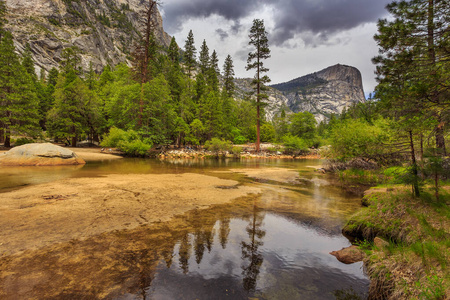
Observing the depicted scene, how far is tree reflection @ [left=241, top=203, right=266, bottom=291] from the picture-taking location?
3.23 meters

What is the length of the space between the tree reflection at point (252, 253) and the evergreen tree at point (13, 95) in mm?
27656

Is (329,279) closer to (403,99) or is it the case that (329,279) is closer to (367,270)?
(367,270)

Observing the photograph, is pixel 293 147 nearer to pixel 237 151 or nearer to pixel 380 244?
pixel 237 151

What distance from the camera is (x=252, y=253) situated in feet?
13.4

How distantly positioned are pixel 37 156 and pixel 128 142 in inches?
426

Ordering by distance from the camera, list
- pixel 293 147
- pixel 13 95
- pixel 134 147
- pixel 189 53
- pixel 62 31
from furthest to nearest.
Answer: pixel 62 31 → pixel 189 53 → pixel 293 147 → pixel 134 147 → pixel 13 95

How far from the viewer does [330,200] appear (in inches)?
333

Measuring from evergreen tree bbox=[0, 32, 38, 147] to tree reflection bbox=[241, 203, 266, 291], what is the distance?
27656 millimetres

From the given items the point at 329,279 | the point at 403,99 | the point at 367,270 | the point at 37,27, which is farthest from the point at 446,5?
the point at 37,27

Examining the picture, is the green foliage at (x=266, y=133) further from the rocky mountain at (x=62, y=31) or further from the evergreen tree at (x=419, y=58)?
the rocky mountain at (x=62, y=31)

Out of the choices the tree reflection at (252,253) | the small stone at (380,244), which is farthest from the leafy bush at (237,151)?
the small stone at (380,244)

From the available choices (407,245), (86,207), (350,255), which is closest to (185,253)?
(350,255)

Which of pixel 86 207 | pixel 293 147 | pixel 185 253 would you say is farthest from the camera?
pixel 293 147

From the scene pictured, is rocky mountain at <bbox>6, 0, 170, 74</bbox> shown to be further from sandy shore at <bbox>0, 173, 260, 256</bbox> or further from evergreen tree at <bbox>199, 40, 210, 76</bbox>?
sandy shore at <bbox>0, 173, 260, 256</bbox>
